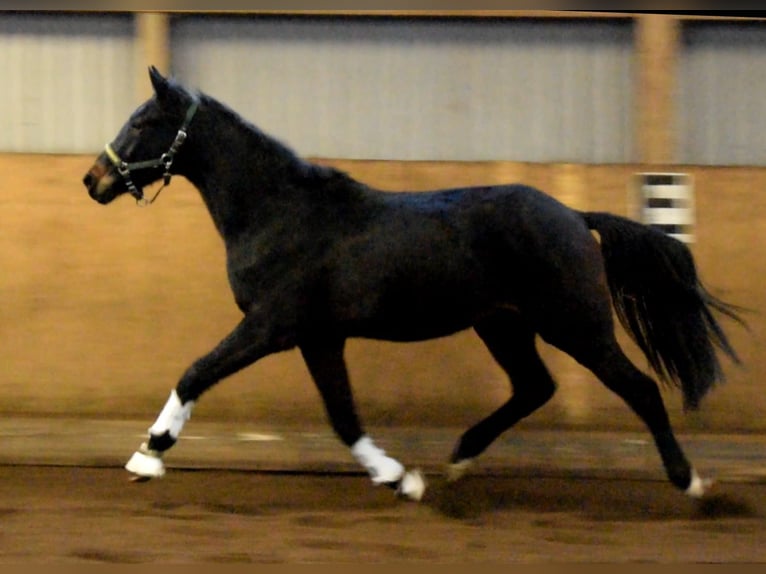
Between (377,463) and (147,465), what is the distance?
1.06 metres

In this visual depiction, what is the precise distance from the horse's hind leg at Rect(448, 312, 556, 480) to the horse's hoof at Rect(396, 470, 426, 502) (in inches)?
18.4

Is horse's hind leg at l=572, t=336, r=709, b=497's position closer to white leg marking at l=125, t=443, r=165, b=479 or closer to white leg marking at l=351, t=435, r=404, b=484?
white leg marking at l=351, t=435, r=404, b=484

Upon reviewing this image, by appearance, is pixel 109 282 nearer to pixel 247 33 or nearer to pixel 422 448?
pixel 247 33

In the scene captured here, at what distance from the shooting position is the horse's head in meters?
4.95

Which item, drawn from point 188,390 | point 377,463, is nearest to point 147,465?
point 188,390

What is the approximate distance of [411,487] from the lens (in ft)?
16.1

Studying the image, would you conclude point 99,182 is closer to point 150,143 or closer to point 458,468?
point 150,143

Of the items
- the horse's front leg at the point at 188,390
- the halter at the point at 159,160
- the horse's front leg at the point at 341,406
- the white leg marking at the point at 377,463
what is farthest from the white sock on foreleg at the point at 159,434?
the halter at the point at 159,160

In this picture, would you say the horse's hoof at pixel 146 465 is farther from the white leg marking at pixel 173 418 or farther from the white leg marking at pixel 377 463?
the white leg marking at pixel 377 463

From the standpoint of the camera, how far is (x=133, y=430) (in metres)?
6.36

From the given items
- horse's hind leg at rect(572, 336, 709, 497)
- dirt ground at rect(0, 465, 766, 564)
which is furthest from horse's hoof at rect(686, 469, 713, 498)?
dirt ground at rect(0, 465, 766, 564)

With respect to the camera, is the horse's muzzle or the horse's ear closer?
the horse's ear

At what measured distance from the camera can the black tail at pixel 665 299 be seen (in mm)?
5035

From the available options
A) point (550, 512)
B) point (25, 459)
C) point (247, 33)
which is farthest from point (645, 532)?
point (247, 33)
